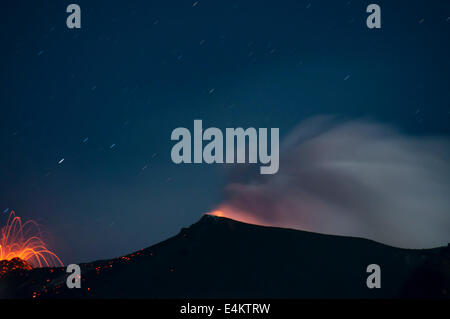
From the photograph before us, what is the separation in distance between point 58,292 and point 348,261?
3357 inches

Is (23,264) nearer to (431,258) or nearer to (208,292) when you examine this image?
(208,292)

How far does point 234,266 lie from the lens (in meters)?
118

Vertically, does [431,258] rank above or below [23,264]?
above

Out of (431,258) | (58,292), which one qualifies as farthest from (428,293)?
(58,292)

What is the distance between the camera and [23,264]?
519 ft

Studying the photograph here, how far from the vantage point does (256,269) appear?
115250mm

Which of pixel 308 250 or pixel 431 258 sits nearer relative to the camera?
pixel 431 258


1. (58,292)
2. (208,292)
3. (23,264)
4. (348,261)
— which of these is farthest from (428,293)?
(23,264)

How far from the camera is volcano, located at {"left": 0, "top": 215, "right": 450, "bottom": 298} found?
3671 inches

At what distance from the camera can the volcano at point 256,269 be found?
93.2m
